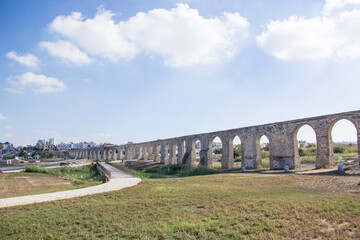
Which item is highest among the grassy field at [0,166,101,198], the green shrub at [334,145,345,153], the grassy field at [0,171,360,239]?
the green shrub at [334,145,345,153]

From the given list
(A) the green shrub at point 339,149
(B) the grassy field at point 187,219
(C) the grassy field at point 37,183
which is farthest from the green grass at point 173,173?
(A) the green shrub at point 339,149

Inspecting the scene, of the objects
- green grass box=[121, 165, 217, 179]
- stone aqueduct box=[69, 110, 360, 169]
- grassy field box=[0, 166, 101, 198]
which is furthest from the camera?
green grass box=[121, 165, 217, 179]

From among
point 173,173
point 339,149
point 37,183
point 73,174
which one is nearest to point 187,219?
point 37,183

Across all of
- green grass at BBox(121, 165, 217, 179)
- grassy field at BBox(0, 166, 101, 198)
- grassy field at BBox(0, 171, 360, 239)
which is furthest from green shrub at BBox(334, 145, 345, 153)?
grassy field at BBox(0, 166, 101, 198)

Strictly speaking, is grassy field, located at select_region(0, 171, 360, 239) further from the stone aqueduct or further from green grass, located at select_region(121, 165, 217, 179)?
the stone aqueduct

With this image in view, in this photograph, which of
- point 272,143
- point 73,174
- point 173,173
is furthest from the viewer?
point 173,173

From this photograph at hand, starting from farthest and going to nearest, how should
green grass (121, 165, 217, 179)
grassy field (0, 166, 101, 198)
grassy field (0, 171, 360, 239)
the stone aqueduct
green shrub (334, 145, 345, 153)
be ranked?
green shrub (334, 145, 345, 153), green grass (121, 165, 217, 179), the stone aqueduct, grassy field (0, 166, 101, 198), grassy field (0, 171, 360, 239)

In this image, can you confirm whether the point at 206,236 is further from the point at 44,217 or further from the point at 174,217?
the point at 44,217

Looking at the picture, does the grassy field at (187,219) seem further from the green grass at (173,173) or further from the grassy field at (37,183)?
the green grass at (173,173)

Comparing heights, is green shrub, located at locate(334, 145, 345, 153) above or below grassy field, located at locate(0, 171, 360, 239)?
above

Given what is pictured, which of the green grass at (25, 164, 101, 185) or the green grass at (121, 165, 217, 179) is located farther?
the green grass at (121, 165, 217, 179)

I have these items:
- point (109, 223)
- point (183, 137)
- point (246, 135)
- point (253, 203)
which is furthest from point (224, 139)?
point (109, 223)

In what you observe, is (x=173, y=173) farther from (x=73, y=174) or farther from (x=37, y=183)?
(x=37, y=183)

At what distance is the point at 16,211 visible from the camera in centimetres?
638
